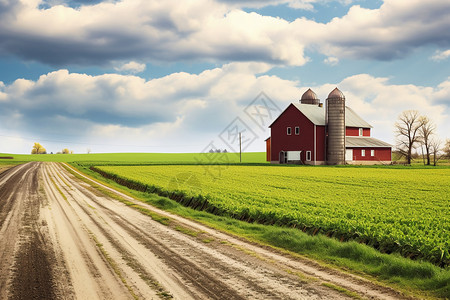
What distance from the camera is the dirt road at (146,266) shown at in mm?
7477

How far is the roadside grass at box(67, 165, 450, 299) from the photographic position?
8.22 meters

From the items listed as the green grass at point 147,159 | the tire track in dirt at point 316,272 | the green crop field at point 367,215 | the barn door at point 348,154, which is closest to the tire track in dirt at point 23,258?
the tire track in dirt at point 316,272

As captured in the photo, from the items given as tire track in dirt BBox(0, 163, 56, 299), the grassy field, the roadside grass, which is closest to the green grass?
the grassy field

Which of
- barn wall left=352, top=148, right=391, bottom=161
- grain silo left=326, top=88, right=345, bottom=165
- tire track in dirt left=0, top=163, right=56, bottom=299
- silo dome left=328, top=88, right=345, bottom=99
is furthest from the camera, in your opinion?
silo dome left=328, top=88, right=345, bottom=99

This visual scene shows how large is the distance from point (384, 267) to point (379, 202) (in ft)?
35.8

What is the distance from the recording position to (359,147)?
6638cm

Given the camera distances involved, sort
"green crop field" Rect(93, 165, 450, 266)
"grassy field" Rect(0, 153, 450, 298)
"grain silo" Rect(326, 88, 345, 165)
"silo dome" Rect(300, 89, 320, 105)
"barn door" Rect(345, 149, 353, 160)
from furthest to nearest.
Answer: "silo dome" Rect(300, 89, 320, 105), "barn door" Rect(345, 149, 353, 160), "grain silo" Rect(326, 88, 345, 165), "green crop field" Rect(93, 165, 450, 266), "grassy field" Rect(0, 153, 450, 298)

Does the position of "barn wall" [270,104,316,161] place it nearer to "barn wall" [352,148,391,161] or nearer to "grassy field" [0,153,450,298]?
"barn wall" [352,148,391,161]

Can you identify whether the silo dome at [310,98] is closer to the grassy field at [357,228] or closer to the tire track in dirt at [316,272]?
the grassy field at [357,228]

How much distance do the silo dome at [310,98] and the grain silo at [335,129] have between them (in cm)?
996

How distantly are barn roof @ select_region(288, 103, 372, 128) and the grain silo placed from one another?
76.1 inches

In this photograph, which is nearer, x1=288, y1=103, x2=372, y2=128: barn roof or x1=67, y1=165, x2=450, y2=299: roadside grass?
x1=67, y1=165, x2=450, y2=299: roadside grass

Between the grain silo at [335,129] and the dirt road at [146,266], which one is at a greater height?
the grain silo at [335,129]

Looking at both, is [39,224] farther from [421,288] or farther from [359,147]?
[359,147]
